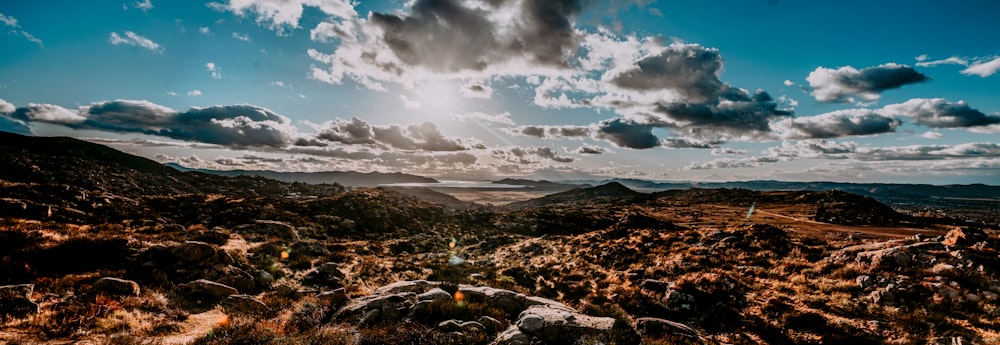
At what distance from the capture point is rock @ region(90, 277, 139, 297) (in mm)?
15328

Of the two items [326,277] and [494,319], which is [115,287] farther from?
[494,319]

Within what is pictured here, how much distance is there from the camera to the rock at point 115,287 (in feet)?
50.3

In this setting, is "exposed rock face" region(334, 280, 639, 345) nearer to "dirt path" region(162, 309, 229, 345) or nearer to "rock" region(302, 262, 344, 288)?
"dirt path" region(162, 309, 229, 345)

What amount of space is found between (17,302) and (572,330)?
19.6m

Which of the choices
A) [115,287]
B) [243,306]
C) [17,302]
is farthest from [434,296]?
[17,302]

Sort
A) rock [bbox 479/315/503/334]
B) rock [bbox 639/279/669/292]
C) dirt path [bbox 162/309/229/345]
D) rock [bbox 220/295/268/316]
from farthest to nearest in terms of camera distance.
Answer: rock [bbox 639/279/669/292], rock [bbox 220/295/268/316], rock [bbox 479/315/503/334], dirt path [bbox 162/309/229/345]

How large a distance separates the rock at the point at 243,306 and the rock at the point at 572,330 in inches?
496

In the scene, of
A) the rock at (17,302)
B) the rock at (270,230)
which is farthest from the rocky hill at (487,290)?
the rock at (270,230)

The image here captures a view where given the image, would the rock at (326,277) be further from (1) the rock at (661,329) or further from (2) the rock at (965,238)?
(2) the rock at (965,238)

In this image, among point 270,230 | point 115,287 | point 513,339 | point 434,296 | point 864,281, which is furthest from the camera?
point 270,230

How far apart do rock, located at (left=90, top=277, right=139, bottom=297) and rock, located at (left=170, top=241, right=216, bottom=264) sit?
17.0 feet

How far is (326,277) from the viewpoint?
25031mm

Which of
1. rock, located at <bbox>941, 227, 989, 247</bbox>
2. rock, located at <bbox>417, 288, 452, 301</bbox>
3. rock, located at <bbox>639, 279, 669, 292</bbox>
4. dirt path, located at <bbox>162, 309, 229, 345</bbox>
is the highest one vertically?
rock, located at <bbox>941, 227, 989, 247</bbox>

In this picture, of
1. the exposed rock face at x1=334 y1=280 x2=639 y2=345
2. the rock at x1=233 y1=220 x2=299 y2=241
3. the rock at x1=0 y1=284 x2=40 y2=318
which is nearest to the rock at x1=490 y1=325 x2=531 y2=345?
the exposed rock face at x1=334 y1=280 x2=639 y2=345
